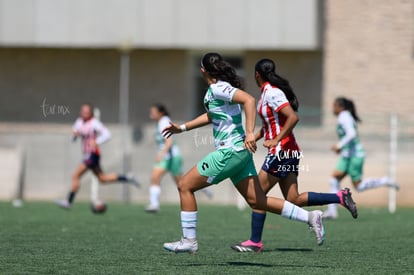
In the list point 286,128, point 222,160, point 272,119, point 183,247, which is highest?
point 272,119

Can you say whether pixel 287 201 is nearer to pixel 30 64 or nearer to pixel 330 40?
pixel 330 40

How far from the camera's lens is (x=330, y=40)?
24.2 m

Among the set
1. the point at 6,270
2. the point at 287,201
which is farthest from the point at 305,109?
the point at 6,270

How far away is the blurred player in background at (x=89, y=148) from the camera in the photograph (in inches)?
746

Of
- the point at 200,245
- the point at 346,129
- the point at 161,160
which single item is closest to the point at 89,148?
the point at 161,160

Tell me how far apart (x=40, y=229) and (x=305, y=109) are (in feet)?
36.2

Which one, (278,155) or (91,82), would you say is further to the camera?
(91,82)

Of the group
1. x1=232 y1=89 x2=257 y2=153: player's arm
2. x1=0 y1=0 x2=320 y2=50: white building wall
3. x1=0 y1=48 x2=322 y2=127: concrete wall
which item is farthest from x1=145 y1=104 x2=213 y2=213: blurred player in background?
x1=232 y1=89 x2=257 y2=153: player's arm

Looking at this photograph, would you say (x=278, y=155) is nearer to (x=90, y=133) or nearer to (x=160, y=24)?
(x=90, y=133)

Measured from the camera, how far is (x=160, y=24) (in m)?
24.6

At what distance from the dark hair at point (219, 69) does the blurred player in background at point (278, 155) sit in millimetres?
717

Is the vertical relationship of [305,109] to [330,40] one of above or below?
below

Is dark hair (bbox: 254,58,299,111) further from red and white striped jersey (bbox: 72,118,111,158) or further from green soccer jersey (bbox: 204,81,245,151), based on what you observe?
red and white striped jersey (bbox: 72,118,111,158)

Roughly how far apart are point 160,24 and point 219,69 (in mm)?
15079
